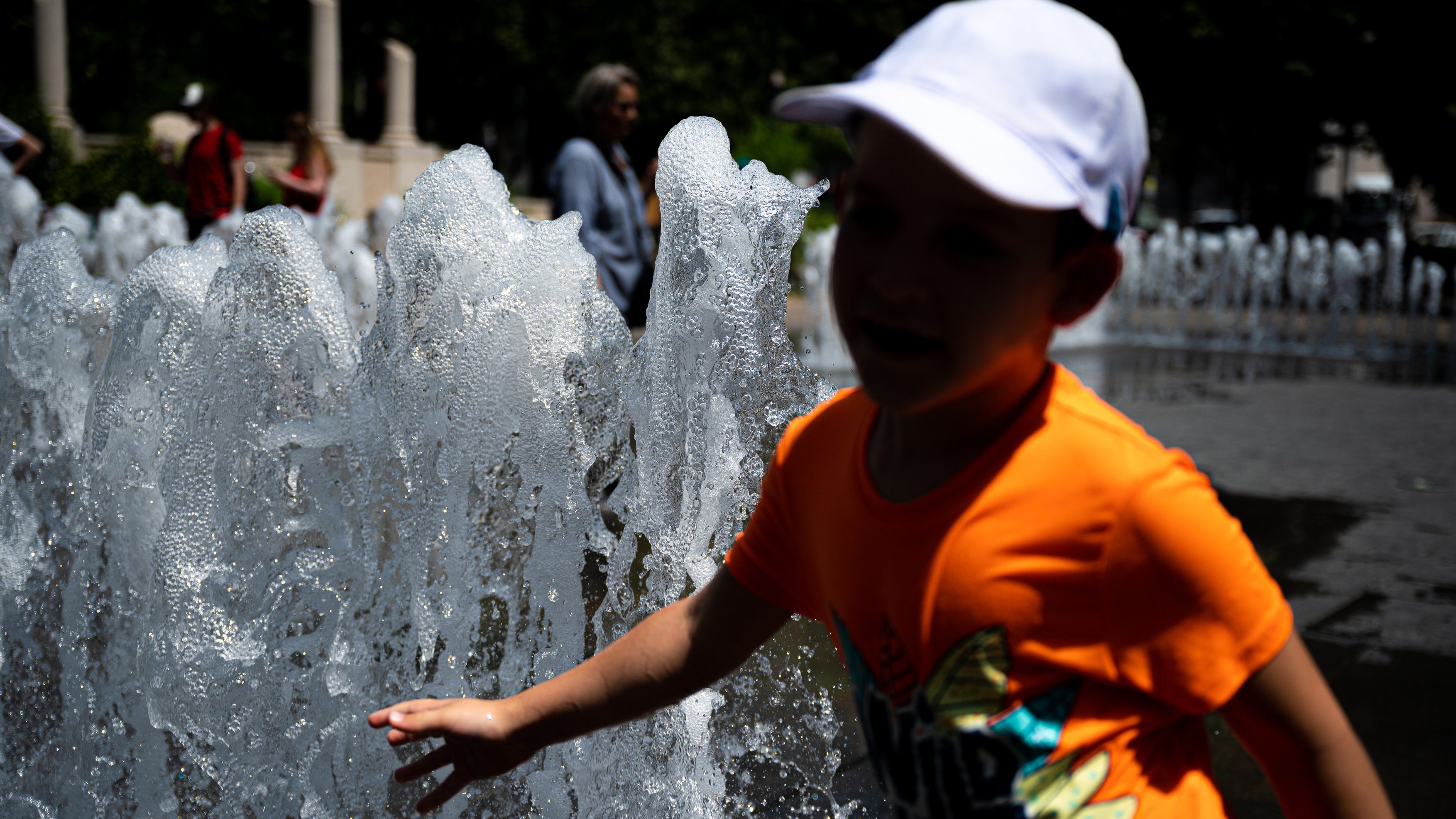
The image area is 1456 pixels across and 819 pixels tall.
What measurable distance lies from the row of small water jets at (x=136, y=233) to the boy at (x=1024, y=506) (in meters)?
A: 7.25

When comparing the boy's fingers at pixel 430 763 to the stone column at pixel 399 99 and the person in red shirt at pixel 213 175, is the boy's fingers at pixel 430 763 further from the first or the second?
the stone column at pixel 399 99

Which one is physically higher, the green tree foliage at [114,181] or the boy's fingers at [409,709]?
the boy's fingers at [409,709]

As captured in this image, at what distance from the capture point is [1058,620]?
3.89 feet

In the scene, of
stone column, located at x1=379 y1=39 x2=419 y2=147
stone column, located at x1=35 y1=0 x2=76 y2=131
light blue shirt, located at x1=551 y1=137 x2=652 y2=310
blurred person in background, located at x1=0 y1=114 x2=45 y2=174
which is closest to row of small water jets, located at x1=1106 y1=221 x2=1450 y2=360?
light blue shirt, located at x1=551 y1=137 x2=652 y2=310

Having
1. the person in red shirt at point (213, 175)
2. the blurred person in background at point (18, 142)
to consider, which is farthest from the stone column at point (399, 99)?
the person in red shirt at point (213, 175)

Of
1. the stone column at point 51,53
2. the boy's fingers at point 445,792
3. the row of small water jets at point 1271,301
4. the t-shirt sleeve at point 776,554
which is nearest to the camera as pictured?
the t-shirt sleeve at point 776,554

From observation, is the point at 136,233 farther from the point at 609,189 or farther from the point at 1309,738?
the point at 1309,738

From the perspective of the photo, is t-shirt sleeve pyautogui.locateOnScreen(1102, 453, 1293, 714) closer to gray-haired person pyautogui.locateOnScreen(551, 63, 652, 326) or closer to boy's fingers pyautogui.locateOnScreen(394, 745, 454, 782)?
boy's fingers pyautogui.locateOnScreen(394, 745, 454, 782)

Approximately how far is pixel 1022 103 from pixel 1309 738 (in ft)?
1.99

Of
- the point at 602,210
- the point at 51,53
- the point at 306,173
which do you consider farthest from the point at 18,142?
the point at 51,53

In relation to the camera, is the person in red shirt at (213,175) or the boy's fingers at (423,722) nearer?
the boy's fingers at (423,722)

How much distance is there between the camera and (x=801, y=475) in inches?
57.4

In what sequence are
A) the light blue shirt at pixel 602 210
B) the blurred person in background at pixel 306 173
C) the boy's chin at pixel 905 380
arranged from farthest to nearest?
the blurred person in background at pixel 306 173 < the light blue shirt at pixel 602 210 < the boy's chin at pixel 905 380

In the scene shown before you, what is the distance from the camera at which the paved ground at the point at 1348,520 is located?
12.1 ft
